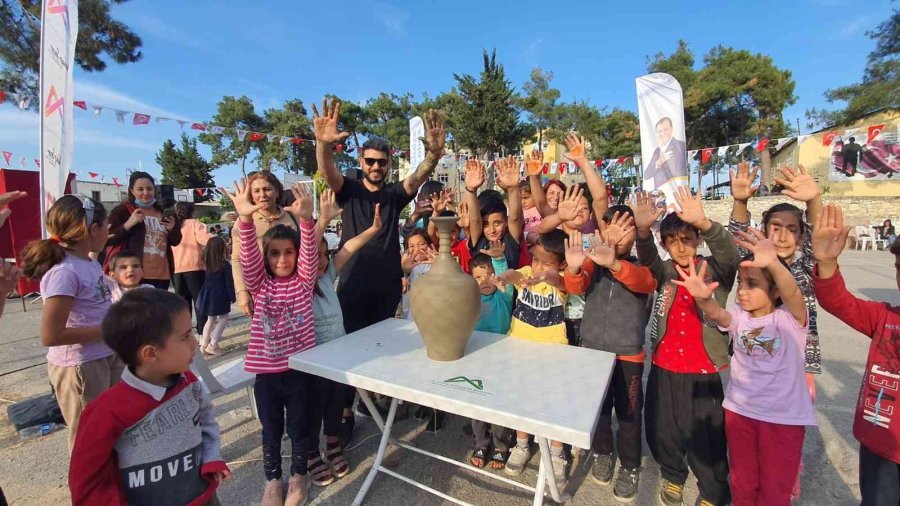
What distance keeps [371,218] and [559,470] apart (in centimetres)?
202

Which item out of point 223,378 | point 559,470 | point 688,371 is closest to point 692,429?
point 688,371

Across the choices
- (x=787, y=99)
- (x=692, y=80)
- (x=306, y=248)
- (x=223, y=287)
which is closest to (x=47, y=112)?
(x=223, y=287)

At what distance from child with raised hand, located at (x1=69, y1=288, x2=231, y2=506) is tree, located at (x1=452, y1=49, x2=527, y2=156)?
31.9m

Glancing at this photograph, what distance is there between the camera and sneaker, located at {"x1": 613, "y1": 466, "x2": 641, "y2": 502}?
2.28m

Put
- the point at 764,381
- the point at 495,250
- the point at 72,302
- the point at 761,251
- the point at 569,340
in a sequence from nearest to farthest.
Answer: the point at 761,251 < the point at 764,381 < the point at 72,302 < the point at 569,340 < the point at 495,250

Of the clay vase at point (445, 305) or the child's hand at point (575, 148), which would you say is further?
the child's hand at point (575, 148)

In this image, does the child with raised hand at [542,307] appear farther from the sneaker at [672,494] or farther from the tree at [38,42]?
the tree at [38,42]

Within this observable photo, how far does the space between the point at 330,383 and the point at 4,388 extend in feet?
12.1

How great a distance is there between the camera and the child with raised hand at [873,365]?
155 cm

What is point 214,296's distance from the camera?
4.78 m

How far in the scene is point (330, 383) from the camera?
8.38 feet

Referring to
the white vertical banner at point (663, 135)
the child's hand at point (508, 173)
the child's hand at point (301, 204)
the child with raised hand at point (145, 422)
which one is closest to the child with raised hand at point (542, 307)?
the child's hand at point (508, 173)

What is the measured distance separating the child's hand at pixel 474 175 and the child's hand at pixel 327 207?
0.97 m

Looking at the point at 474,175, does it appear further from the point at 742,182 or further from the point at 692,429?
the point at 692,429
